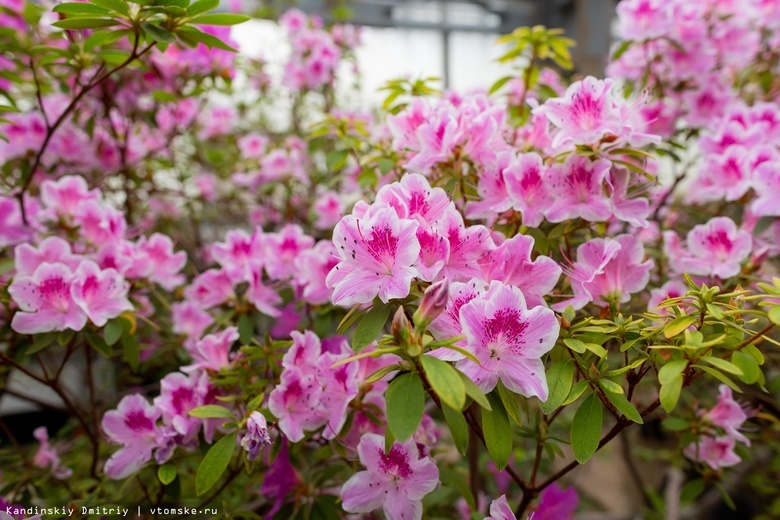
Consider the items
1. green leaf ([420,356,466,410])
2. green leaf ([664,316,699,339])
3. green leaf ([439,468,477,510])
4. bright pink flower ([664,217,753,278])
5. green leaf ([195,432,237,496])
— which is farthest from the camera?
bright pink flower ([664,217,753,278])

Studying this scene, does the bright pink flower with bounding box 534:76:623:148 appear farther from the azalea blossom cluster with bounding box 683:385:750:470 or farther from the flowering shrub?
the azalea blossom cluster with bounding box 683:385:750:470

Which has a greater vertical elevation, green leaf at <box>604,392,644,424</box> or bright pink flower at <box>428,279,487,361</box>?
bright pink flower at <box>428,279,487,361</box>

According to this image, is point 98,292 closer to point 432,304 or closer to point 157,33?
point 157,33

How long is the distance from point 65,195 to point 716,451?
1299mm

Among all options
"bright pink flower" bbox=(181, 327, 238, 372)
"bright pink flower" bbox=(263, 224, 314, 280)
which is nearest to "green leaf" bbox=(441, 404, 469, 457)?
"bright pink flower" bbox=(181, 327, 238, 372)

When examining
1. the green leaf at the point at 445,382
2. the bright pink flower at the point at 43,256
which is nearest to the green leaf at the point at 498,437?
the green leaf at the point at 445,382

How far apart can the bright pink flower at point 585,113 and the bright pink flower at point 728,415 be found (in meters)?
0.49

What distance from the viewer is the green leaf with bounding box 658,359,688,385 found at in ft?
1.89

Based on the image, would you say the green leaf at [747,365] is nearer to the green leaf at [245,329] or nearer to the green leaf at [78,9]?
the green leaf at [245,329]

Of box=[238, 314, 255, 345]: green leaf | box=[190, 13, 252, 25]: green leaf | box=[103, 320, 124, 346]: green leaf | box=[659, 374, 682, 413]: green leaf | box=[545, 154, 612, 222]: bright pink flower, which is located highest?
box=[190, 13, 252, 25]: green leaf

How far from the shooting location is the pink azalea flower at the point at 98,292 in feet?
2.75

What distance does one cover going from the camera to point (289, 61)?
80.2 inches

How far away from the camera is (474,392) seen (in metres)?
0.54

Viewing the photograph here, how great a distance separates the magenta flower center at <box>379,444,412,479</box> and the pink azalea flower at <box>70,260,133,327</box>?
48cm
